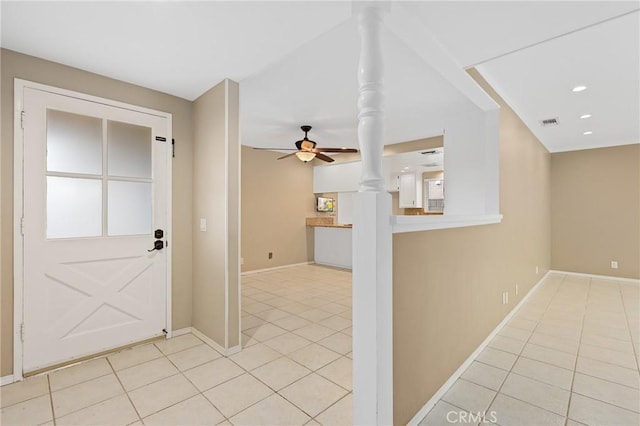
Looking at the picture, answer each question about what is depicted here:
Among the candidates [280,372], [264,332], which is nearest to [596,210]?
[264,332]

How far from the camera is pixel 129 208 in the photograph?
2.74 metres

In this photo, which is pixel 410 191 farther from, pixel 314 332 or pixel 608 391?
pixel 608 391

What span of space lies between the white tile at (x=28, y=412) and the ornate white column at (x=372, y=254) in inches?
75.7

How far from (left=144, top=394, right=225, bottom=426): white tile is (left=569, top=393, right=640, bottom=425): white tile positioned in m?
2.18

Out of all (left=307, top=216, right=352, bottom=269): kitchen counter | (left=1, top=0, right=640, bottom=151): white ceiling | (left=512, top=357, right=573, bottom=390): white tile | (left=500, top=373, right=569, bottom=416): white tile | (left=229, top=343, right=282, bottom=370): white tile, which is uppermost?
(left=1, top=0, right=640, bottom=151): white ceiling

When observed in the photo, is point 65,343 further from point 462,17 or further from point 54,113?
point 462,17

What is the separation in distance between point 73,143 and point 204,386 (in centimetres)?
221

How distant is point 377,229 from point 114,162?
8.26ft

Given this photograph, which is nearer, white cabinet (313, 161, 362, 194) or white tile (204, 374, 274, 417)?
white tile (204, 374, 274, 417)

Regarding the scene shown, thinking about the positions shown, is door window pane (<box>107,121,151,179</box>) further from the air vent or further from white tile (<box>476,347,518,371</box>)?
the air vent

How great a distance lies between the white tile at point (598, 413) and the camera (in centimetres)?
177

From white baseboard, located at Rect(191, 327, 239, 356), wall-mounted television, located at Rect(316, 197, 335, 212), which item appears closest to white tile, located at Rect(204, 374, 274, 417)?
white baseboard, located at Rect(191, 327, 239, 356)

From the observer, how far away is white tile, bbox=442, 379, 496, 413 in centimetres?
192

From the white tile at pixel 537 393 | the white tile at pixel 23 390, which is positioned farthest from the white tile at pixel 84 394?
the white tile at pixel 537 393
